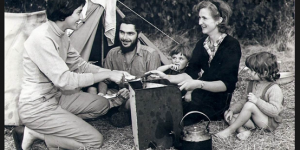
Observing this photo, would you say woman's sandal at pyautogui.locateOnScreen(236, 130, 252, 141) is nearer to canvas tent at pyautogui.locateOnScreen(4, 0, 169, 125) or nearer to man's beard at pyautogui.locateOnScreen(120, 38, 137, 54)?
canvas tent at pyautogui.locateOnScreen(4, 0, 169, 125)

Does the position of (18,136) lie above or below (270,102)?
below

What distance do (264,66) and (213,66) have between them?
552mm

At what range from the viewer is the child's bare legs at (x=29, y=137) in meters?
4.28

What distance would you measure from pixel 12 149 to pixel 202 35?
2457 millimetres

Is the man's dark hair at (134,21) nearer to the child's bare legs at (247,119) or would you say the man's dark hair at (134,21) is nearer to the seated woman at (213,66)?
the seated woman at (213,66)

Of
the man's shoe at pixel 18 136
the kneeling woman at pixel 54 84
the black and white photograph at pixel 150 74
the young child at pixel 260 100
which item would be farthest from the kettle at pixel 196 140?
the man's shoe at pixel 18 136

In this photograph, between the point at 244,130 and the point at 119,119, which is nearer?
the point at 244,130

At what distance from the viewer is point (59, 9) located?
4074mm

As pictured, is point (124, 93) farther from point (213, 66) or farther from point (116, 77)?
point (213, 66)

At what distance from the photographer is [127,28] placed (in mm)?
4883

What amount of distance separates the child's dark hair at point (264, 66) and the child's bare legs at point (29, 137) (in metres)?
2.38

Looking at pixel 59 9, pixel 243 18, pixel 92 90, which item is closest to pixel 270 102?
pixel 243 18

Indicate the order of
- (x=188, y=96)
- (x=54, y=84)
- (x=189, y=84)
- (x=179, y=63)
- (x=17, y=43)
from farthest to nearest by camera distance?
(x=179, y=63) → (x=188, y=96) → (x=189, y=84) → (x=17, y=43) → (x=54, y=84)

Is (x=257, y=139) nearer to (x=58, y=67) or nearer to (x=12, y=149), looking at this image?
(x=58, y=67)
